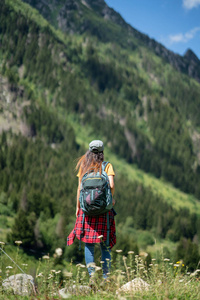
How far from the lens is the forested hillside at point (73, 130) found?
10412 cm

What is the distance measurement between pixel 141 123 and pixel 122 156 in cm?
2895

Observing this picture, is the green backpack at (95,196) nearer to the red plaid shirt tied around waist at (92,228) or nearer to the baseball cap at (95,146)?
the red plaid shirt tied around waist at (92,228)

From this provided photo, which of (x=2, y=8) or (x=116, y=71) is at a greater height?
(x=2, y=8)

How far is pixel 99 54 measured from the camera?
192 meters

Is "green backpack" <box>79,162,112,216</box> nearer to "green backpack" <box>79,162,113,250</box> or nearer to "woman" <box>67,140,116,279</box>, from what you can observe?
"green backpack" <box>79,162,113,250</box>

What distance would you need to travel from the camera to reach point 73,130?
14475 cm

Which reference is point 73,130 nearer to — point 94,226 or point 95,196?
point 94,226

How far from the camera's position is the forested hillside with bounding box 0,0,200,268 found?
104 m

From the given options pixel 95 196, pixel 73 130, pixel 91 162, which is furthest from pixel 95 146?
pixel 73 130

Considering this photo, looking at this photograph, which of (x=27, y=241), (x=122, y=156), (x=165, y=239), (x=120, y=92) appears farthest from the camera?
(x=120, y=92)

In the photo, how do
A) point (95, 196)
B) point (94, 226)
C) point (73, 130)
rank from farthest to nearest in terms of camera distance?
point (73, 130)
point (94, 226)
point (95, 196)

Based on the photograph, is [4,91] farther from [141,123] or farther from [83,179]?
[83,179]

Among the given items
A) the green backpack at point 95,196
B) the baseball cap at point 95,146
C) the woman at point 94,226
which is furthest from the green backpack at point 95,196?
the baseball cap at point 95,146

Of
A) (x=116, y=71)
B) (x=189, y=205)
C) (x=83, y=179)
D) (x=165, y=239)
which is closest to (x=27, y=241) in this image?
(x=165, y=239)
